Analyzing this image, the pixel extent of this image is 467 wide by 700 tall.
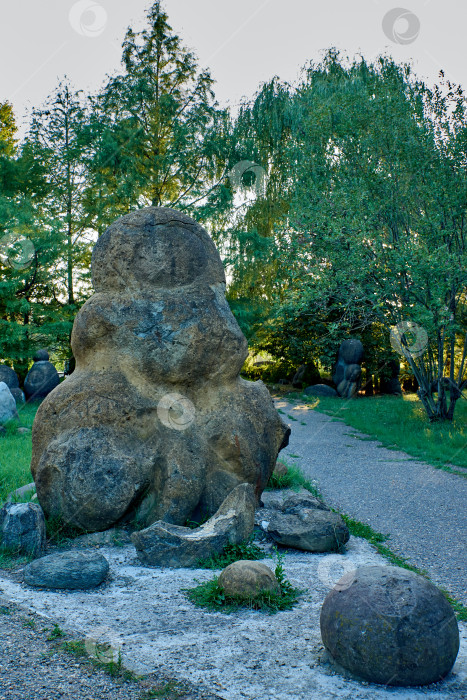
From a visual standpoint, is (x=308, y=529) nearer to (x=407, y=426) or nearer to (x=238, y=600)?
(x=238, y=600)

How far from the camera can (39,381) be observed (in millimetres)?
19453

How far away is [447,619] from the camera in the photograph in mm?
3652

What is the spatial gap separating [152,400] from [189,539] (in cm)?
165

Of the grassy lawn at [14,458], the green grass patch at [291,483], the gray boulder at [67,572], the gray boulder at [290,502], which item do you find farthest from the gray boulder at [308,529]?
the grassy lawn at [14,458]

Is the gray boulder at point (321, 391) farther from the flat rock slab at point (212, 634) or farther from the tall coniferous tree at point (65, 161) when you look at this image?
the flat rock slab at point (212, 634)

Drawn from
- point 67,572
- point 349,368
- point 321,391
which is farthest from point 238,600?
point 321,391

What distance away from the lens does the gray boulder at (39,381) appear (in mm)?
19422

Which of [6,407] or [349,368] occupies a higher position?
[349,368]

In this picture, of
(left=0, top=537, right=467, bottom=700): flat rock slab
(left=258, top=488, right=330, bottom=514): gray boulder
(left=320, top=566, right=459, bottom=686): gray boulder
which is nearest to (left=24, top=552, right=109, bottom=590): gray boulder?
(left=0, top=537, right=467, bottom=700): flat rock slab

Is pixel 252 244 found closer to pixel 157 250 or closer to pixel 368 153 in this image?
pixel 368 153

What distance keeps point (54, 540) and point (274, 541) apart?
7.40ft

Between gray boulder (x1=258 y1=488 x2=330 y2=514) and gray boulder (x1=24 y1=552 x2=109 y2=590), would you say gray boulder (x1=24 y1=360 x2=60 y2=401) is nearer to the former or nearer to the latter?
gray boulder (x1=258 y1=488 x2=330 y2=514)

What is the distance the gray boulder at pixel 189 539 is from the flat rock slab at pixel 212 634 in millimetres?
126

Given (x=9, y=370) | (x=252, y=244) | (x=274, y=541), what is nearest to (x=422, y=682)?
(x=274, y=541)
